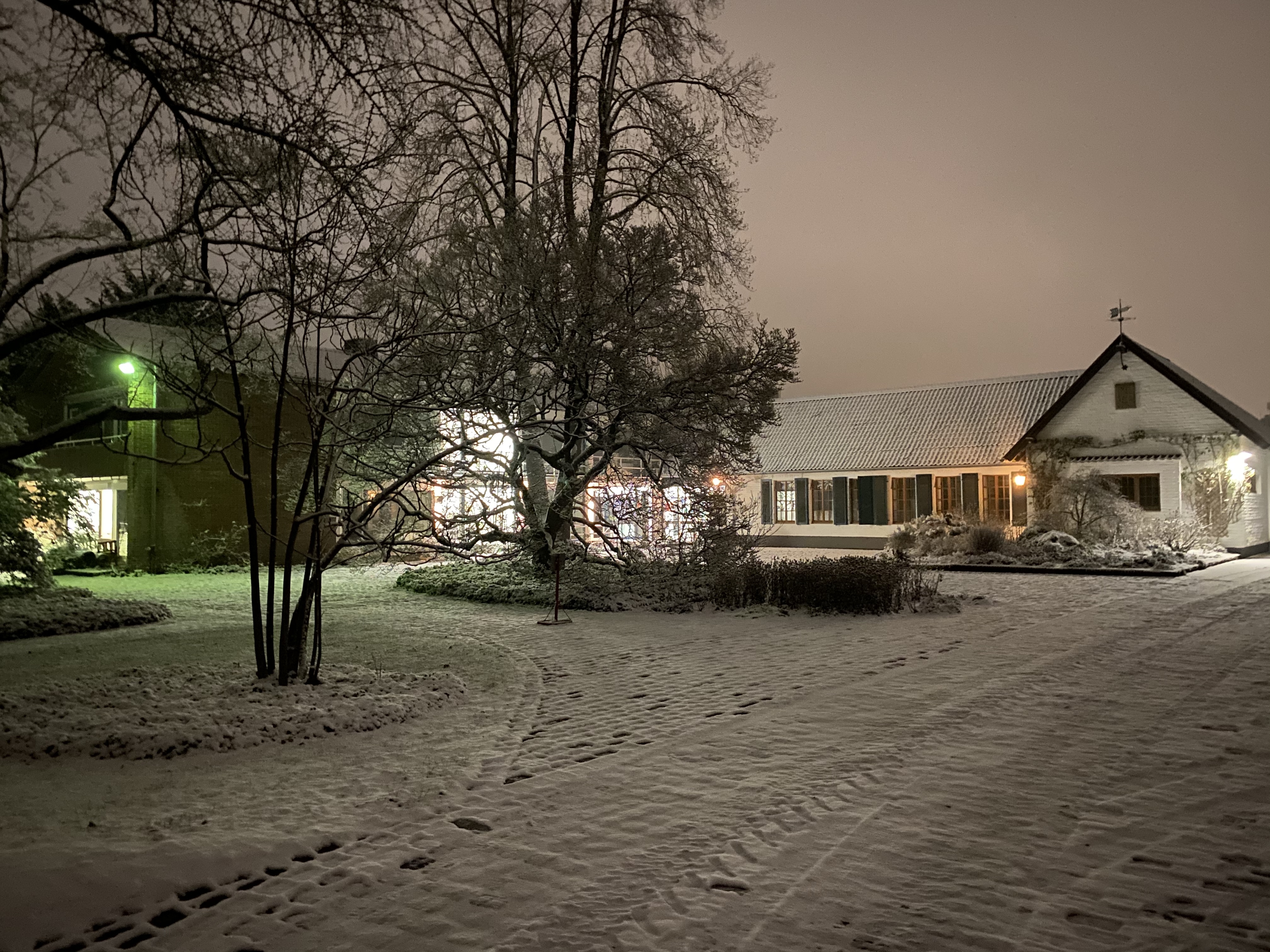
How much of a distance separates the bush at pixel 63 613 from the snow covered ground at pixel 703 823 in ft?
11.6

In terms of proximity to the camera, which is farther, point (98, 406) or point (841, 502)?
point (841, 502)

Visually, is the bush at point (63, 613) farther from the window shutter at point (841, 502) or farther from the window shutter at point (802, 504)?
the window shutter at point (802, 504)

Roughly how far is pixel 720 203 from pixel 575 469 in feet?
19.9

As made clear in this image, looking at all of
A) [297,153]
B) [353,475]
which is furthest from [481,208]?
[297,153]

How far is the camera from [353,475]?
901 cm

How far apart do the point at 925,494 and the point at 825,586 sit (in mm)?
17185

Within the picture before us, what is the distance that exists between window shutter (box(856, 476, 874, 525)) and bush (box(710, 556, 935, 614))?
15.9 m

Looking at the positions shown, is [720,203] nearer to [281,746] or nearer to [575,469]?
[575,469]

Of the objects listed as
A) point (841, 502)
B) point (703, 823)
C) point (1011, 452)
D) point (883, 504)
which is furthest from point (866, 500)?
point (703, 823)

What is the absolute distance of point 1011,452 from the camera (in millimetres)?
26750

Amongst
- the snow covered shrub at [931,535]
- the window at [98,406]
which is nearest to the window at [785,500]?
the snow covered shrub at [931,535]

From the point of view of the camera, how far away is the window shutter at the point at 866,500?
98.5 ft

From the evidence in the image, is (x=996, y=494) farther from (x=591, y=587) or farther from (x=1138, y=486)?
(x=591, y=587)

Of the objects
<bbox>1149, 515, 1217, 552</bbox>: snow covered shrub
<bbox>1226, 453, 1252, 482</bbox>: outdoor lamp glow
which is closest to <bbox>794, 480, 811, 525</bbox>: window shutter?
<bbox>1149, 515, 1217, 552</bbox>: snow covered shrub
